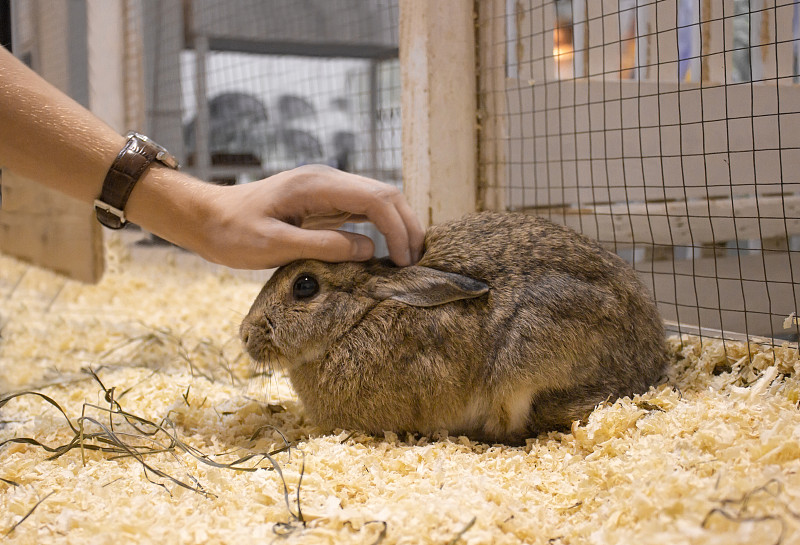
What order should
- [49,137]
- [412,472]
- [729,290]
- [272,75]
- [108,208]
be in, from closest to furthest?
1. [412,472]
2. [49,137]
3. [108,208]
4. [729,290]
5. [272,75]

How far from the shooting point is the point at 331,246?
94.8 inches

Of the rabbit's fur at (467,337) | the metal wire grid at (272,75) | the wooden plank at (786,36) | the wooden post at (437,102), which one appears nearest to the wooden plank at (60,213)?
the metal wire grid at (272,75)

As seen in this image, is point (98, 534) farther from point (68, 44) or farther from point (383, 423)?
point (68, 44)

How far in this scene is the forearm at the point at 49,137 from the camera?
7.55 feet

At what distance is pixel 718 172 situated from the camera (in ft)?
11.9

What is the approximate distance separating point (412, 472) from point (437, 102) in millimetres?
2025

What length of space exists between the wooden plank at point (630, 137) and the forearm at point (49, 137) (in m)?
2.07

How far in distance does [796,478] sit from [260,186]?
179 centimetres

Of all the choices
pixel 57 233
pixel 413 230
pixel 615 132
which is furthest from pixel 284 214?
pixel 57 233

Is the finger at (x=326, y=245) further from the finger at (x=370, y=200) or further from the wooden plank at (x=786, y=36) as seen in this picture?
the wooden plank at (x=786, y=36)

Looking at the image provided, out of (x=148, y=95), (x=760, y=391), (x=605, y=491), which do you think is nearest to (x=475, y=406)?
(x=605, y=491)

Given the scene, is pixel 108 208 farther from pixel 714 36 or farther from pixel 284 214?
pixel 714 36

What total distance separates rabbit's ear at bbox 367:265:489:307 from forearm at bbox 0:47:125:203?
42.4 inches

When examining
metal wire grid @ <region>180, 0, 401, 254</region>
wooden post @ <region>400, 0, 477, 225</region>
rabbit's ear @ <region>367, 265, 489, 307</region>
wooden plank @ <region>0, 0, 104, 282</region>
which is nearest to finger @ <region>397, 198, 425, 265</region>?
rabbit's ear @ <region>367, 265, 489, 307</region>
